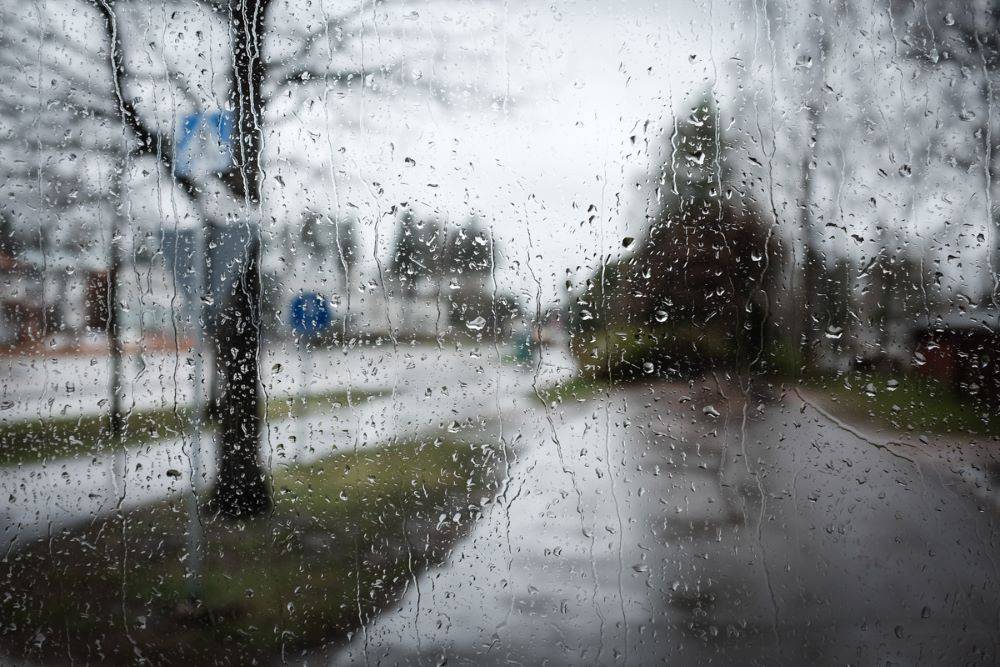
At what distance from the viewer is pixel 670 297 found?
4.71ft

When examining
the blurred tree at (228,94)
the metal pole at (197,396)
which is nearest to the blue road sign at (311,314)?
the blurred tree at (228,94)

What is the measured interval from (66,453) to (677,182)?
69.3 inches

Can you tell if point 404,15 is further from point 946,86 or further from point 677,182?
point 946,86

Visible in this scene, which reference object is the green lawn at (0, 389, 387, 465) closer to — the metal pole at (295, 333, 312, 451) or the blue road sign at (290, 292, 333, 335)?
the metal pole at (295, 333, 312, 451)

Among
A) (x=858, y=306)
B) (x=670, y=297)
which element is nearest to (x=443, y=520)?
(x=670, y=297)

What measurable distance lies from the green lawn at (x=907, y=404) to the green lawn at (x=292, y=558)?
84 centimetres

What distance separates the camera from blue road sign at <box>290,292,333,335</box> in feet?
4.88

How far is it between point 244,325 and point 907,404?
165cm

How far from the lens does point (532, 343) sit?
1.43 meters

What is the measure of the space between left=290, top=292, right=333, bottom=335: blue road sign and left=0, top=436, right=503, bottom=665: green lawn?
338mm

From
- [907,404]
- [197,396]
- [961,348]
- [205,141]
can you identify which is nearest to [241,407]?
[197,396]

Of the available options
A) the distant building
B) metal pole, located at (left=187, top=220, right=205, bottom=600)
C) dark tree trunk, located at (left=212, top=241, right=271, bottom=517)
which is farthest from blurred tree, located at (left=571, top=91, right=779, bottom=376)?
metal pole, located at (left=187, top=220, right=205, bottom=600)

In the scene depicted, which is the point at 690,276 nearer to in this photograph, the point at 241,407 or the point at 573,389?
the point at 573,389

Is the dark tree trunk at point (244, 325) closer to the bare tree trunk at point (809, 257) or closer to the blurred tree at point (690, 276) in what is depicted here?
the blurred tree at point (690, 276)
